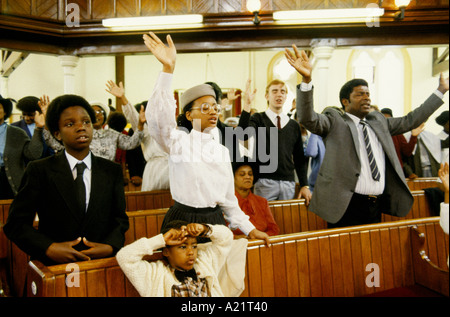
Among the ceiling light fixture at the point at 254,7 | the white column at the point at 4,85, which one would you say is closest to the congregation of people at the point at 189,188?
the ceiling light fixture at the point at 254,7

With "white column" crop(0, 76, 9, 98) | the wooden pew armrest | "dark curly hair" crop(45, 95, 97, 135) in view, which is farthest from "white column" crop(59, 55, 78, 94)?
the wooden pew armrest

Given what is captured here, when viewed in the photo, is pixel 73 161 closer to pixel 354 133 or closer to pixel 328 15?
pixel 354 133

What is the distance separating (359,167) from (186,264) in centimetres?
141

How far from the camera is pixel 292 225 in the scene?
3277 millimetres

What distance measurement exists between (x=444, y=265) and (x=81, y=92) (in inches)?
415

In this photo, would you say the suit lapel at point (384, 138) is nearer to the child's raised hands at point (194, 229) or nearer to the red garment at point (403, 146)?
the child's raised hands at point (194, 229)

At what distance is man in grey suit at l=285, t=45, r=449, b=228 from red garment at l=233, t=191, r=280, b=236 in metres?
0.45

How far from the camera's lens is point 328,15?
16.6 ft

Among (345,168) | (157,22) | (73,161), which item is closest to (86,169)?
(73,161)

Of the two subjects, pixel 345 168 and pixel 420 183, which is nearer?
pixel 345 168

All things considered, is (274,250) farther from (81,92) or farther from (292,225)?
(81,92)

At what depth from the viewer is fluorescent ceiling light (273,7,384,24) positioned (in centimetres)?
502
